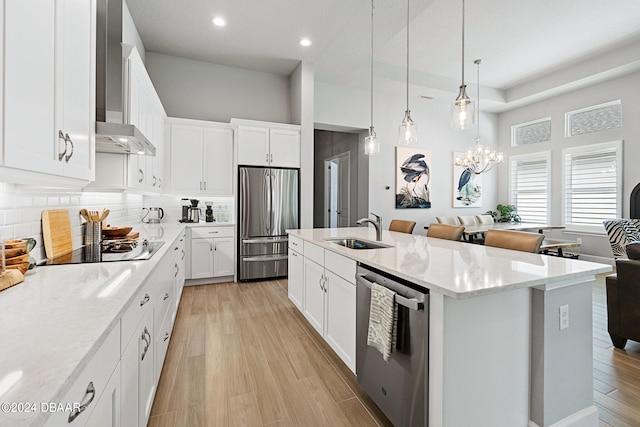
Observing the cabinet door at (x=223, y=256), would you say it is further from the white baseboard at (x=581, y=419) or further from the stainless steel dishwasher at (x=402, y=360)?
the white baseboard at (x=581, y=419)

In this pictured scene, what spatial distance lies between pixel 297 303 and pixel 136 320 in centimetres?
193

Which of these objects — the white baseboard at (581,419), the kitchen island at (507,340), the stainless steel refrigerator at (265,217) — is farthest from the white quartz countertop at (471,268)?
the stainless steel refrigerator at (265,217)

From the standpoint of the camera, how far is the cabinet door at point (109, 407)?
0.82m

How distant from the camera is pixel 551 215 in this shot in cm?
642

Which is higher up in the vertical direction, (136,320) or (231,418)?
(136,320)

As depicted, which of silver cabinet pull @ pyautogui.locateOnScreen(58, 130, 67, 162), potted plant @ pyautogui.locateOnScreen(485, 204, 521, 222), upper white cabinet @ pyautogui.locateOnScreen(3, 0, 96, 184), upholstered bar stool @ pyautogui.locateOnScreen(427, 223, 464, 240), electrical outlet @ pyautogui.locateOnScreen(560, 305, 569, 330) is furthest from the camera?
potted plant @ pyautogui.locateOnScreen(485, 204, 521, 222)

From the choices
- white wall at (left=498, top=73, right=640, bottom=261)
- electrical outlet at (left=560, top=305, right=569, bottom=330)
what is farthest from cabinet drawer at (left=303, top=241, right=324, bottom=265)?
white wall at (left=498, top=73, right=640, bottom=261)

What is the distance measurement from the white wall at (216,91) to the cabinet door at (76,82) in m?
3.25

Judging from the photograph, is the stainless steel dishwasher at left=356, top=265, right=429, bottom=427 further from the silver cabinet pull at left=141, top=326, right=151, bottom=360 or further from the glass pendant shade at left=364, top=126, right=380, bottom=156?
the glass pendant shade at left=364, top=126, right=380, bottom=156

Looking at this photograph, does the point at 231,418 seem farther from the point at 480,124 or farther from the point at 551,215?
the point at 480,124

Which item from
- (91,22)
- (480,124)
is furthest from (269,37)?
(480,124)

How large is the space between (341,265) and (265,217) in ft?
8.51

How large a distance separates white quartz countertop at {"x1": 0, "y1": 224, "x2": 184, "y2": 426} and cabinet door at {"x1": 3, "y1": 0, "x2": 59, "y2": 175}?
48 cm

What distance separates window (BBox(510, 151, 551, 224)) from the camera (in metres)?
6.54
